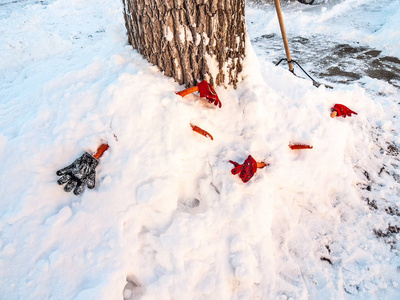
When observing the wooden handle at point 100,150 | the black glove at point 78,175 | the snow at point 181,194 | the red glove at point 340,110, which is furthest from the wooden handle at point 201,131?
the red glove at point 340,110

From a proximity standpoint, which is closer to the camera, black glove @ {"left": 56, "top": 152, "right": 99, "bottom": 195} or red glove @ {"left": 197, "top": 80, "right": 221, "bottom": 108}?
black glove @ {"left": 56, "top": 152, "right": 99, "bottom": 195}

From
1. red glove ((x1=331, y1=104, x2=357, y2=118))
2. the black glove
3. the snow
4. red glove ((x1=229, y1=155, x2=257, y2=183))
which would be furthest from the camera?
red glove ((x1=331, y1=104, x2=357, y2=118))

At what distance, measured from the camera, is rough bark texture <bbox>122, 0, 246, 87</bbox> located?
179cm

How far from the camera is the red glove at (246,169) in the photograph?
1.71 meters

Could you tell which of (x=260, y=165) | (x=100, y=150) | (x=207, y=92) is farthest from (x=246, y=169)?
(x=100, y=150)

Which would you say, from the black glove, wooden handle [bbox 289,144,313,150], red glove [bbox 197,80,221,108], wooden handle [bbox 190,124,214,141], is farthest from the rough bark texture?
the black glove

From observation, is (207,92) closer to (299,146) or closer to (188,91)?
(188,91)

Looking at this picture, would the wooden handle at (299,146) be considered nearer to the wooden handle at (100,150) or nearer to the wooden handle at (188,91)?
the wooden handle at (188,91)

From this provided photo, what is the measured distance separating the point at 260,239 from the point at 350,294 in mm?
616

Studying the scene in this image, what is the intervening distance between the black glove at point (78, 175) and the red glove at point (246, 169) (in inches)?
36.2

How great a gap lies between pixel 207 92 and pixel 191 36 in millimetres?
418

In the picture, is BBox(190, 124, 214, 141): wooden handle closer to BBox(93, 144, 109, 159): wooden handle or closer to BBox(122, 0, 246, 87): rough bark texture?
BBox(122, 0, 246, 87): rough bark texture

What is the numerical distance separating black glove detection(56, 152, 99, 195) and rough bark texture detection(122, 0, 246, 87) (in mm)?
932

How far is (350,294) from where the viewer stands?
61.3 inches
